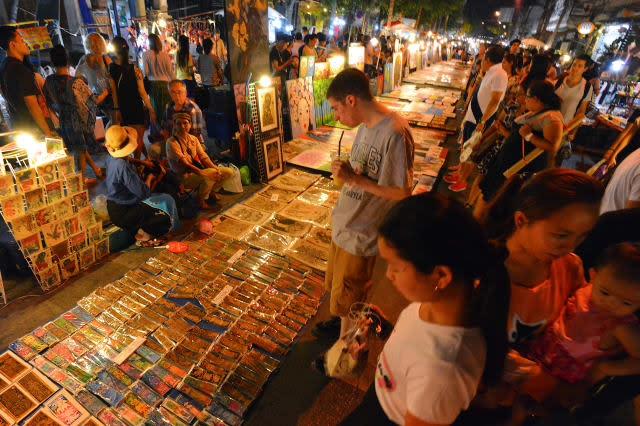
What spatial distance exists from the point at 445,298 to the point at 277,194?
4.63 metres

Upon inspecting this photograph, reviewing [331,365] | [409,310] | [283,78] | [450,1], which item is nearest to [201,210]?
[331,365]

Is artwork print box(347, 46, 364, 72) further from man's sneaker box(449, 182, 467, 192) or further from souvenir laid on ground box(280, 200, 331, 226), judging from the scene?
souvenir laid on ground box(280, 200, 331, 226)

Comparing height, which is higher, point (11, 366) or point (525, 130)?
point (525, 130)

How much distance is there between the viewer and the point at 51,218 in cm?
304

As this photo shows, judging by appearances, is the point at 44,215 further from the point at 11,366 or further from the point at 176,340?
the point at 176,340

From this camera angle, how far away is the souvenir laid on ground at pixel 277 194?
530 centimetres

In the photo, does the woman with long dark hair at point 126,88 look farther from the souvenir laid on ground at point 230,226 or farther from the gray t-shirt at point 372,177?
the gray t-shirt at point 372,177

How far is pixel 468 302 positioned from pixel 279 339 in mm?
2353

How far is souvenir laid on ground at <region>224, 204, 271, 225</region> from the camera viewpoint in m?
4.68

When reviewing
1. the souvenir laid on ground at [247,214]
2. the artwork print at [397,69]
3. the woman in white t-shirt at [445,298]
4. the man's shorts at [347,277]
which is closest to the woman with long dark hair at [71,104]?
the souvenir laid on ground at [247,214]

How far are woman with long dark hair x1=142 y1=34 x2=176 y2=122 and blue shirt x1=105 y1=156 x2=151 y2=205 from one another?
3612mm

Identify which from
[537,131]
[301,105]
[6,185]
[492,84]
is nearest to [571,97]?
[492,84]

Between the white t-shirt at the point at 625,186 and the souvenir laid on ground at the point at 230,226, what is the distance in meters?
3.75

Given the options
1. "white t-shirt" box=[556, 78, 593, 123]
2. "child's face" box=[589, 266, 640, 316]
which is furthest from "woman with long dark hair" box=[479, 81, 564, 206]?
"white t-shirt" box=[556, 78, 593, 123]
